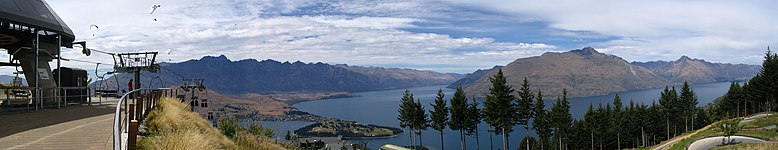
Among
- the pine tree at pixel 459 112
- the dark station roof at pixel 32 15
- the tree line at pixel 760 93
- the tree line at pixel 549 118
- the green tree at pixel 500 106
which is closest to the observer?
the dark station roof at pixel 32 15

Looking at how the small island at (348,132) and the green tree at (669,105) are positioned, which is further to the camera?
the small island at (348,132)

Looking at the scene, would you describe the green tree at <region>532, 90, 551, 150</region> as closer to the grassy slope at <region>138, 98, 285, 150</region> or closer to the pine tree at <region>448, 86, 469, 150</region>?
the pine tree at <region>448, 86, 469, 150</region>

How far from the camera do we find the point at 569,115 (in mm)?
71562

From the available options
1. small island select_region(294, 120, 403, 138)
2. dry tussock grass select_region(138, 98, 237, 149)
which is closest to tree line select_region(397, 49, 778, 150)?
dry tussock grass select_region(138, 98, 237, 149)

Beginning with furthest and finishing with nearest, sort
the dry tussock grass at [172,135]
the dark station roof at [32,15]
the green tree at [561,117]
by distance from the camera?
the green tree at [561,117] → the dark station roof at [32,15] → the dry tussock grass at [172,135]

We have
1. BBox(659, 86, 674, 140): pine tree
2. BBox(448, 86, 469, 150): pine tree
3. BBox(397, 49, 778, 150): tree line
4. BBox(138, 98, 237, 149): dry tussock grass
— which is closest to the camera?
BBox(138, 98, 237, 149): dry tussock grass

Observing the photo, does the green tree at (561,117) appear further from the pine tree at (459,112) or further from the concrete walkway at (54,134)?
the concrete walkway at (54,134)

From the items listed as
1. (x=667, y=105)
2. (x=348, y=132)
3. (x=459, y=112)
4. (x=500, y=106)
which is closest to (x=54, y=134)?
(x=500, y=106)

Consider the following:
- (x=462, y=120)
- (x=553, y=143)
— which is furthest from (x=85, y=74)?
(x=553, y=143)

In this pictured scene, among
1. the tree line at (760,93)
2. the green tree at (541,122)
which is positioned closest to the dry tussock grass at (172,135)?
the green tree at (541,122)

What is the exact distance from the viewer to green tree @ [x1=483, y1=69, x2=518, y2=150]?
181ft

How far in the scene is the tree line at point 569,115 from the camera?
57469mm

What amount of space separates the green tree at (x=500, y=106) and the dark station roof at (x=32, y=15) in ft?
133

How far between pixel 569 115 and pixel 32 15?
64.6m
